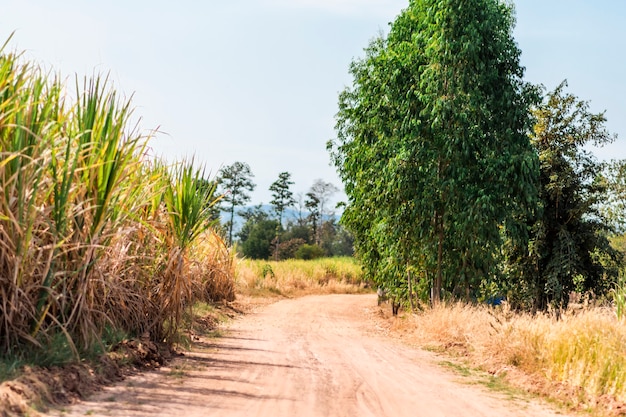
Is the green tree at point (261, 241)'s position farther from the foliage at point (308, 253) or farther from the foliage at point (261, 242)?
the foliage at point (308, 253)

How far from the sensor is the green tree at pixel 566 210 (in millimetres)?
22656

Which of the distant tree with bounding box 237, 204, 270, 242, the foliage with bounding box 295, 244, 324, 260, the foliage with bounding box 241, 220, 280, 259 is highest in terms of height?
the distant tree with bounding box 237, 204, 270, 242

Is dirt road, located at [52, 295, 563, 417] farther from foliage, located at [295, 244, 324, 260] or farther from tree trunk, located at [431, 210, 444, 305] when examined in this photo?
foliage, located at [295, 244, 324, 260]

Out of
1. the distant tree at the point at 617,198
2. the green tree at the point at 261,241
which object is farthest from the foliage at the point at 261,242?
the distant tree at the point at 617,198

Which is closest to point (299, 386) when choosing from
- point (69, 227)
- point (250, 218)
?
point (69, 227)

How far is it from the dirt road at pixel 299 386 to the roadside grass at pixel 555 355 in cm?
64

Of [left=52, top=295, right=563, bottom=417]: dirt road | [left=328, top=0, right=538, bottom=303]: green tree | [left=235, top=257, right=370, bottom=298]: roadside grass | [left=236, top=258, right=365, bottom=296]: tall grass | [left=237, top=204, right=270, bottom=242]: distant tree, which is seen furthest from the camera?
[left=237, top=204, right=270, bottom=242]: distant tree

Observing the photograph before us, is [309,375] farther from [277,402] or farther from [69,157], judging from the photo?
[69,157]

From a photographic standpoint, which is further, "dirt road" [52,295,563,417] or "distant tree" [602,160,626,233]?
"distant tree" [602,160,626,233]

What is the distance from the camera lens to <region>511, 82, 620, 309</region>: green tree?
22.7m

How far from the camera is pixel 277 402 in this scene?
723 cm

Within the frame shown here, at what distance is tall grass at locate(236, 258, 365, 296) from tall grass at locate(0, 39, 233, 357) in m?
18.3

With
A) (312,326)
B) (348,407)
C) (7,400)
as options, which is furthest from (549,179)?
(7,400)

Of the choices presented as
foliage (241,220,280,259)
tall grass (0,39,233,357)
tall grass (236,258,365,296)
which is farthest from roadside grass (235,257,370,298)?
foliage (241,220,280,259)
